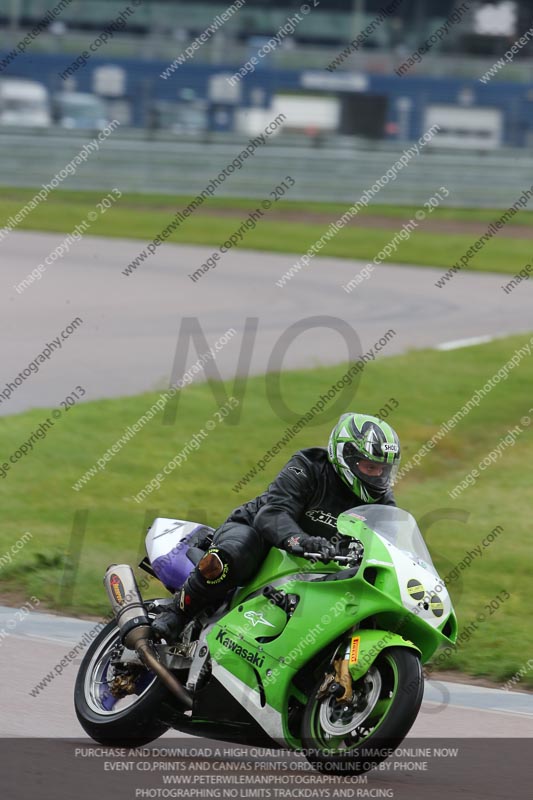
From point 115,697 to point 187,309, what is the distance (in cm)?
1339

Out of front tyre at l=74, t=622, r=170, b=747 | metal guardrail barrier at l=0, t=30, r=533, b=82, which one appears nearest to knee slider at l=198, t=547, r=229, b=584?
front tyre at l=74, t=622, r=170, b=747

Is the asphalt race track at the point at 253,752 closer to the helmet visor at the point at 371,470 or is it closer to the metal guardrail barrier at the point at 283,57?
the helmet visor at the point at 371,470

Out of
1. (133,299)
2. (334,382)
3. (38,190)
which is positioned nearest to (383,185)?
(38,190)

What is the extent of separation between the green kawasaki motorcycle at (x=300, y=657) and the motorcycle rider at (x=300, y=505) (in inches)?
3.5

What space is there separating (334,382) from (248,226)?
13619 mm

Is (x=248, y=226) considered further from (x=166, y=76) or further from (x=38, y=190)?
(x=166, y=76)

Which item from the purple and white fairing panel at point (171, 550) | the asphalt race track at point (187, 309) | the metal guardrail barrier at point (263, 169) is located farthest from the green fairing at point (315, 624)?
the metal guardrail barrier at point (263, 169)

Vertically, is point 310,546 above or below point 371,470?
below

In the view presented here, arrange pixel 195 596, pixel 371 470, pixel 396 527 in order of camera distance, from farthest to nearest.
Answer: pixel 195 596
pixel 371 470
pixel 396 527

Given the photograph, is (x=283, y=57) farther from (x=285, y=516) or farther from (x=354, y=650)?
(x=354, y=650)

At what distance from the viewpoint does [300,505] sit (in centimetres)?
565

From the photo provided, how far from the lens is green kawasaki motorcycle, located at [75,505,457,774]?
16.2 ft

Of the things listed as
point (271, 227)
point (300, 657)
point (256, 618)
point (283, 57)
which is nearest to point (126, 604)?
point (256, 618)

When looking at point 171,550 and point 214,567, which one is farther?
point 171,550
